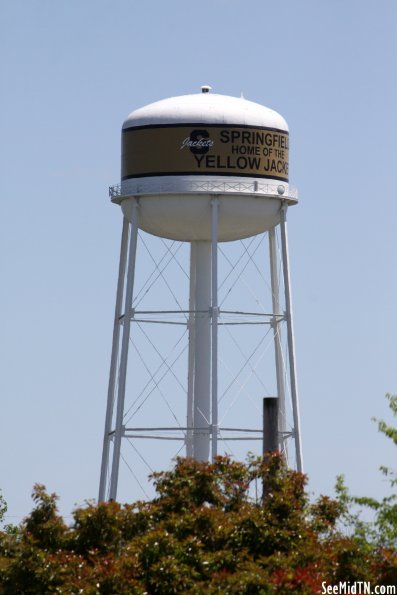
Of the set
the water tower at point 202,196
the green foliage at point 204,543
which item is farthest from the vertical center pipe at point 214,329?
the green foliage at point 204,543

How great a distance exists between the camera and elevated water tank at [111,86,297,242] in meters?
51.7

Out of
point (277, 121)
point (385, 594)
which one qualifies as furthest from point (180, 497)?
point (277, 121)

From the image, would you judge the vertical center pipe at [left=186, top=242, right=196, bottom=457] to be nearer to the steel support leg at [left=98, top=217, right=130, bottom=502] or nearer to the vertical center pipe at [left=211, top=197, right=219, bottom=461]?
the steel support leg at [left=98, top=217, right=130, bottom=502]

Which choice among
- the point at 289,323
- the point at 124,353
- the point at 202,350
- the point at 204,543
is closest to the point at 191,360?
the point at 202,350

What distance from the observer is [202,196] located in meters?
51.6

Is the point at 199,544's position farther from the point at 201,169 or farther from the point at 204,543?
the point at 201,169

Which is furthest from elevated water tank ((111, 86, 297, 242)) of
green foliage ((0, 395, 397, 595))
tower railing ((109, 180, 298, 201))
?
green foliage ((0, 395, 397, 595))

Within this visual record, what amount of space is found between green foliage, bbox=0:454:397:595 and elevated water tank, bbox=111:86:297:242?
590 inches

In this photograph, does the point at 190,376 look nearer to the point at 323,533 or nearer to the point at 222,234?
the point at 222,234

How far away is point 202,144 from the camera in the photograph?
52.0 meters

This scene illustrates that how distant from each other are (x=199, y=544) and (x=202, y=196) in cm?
1790

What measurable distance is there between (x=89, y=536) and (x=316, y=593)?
483 cm

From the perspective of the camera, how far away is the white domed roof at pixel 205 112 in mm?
52094

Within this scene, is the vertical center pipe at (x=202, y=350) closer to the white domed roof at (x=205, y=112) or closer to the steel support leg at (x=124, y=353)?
the steel support leg at (x=124, y=353)
